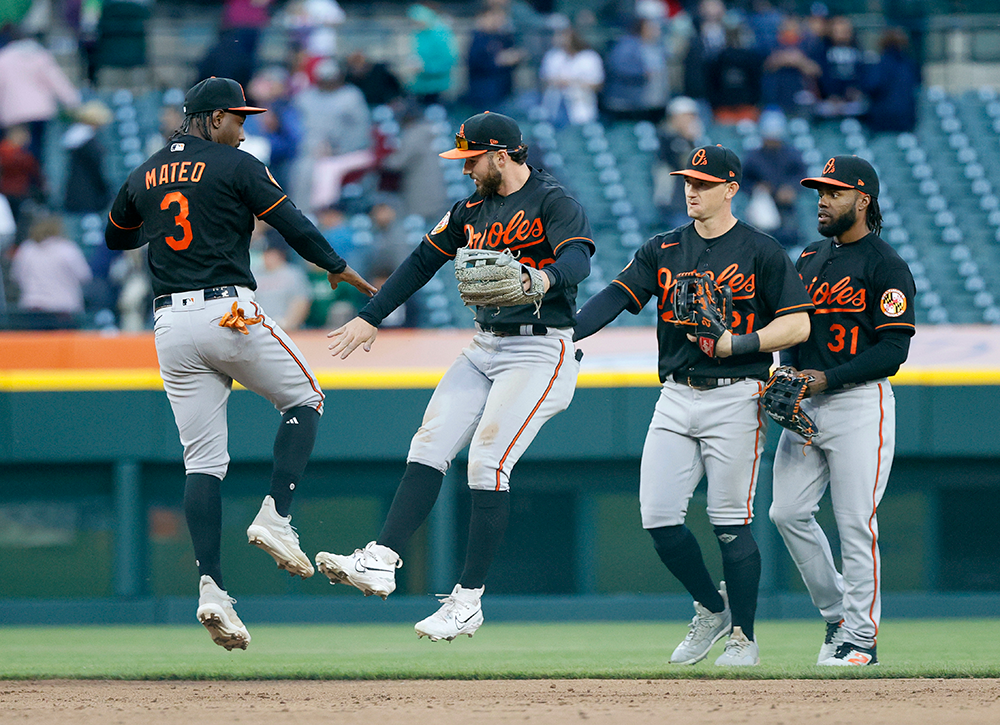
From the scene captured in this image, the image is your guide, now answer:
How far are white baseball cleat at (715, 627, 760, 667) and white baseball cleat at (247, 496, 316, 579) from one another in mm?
1717

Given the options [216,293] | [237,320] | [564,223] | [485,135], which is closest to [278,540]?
[237,320]

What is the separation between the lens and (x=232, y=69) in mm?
11406

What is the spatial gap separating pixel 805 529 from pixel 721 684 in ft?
2.59

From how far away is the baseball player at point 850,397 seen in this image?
5531 mm

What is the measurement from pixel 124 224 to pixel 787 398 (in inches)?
103

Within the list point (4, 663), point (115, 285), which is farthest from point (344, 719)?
point (115, 285)

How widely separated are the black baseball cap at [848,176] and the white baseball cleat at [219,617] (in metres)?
2.80

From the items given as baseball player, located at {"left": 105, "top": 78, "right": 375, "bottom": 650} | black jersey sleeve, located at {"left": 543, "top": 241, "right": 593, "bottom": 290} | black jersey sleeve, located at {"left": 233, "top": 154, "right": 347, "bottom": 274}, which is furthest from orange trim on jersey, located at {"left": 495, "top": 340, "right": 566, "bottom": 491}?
black jersey sleeve, located at {"left": 233, "top": 154, "right": 347, "bottom": 274}

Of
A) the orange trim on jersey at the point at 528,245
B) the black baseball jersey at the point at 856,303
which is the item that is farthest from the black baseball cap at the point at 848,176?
the orange trim on jersey at the point at 528,245

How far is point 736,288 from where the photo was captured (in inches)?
211

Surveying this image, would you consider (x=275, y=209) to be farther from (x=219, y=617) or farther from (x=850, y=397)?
(x=850, y=397)

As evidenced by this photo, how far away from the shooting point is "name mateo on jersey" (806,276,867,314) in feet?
18.3

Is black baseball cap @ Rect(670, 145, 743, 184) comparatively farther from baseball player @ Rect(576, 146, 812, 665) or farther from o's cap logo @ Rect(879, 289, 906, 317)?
o's cap logo @ Rect(879, 289, 906, 317)

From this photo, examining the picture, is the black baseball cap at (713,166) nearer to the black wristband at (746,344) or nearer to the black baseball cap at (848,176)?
the black baseball cap at (848,176)
